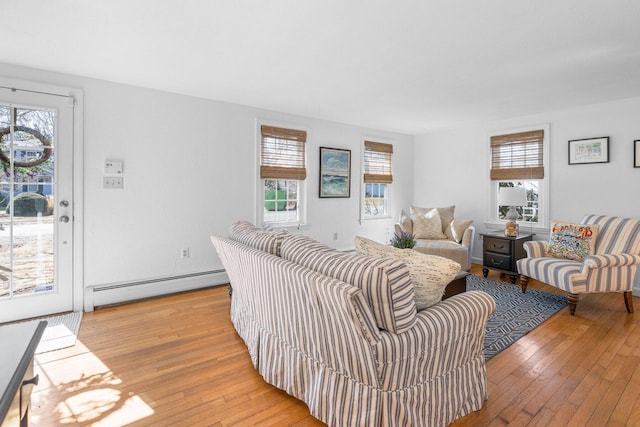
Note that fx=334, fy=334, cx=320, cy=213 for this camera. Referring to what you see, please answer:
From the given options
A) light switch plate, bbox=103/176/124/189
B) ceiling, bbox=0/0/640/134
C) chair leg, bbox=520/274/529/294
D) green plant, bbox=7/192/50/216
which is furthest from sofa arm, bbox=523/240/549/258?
green plant, bbox=7/192/50/216

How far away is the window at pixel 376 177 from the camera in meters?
5.55

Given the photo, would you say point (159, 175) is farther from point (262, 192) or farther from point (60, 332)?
point (60, 332)

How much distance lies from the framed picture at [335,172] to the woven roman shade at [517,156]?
86.1 inches

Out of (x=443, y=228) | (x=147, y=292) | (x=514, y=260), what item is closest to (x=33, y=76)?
(x=147, y=292)

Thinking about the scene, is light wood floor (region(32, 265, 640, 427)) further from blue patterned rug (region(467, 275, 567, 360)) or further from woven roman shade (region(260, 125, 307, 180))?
woven roman shade (region(260, 125, 307, 180))

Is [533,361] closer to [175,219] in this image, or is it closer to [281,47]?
[281,47]

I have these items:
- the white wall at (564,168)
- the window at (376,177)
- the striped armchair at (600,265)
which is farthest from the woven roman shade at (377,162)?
the striped armchair at (600,265)

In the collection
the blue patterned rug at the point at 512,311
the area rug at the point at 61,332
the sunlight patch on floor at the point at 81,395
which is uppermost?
the blue patterned rug at the point at 512,311

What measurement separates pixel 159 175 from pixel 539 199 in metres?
4.88

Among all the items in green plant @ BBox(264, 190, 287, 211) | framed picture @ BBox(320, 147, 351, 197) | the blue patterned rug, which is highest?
framed picture @ BBox(320, 147, 351, 197)

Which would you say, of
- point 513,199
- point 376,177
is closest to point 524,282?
point 513,199

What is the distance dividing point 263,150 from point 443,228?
2.89 metres

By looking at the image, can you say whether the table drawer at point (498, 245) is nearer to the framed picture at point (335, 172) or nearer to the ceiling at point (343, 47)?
the ceiling at point (343, 47)

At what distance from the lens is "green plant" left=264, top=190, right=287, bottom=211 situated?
14.8 feet
